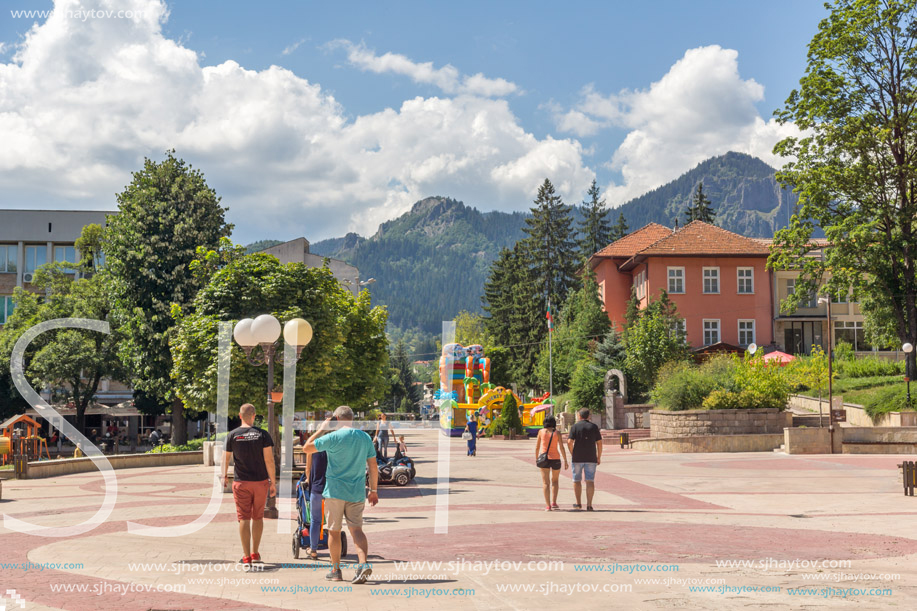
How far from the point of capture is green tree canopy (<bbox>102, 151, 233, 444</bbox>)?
35.0 meters

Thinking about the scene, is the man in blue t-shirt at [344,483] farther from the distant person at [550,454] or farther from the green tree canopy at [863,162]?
the green tree canopy at [863,162]

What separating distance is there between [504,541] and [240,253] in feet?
42.7

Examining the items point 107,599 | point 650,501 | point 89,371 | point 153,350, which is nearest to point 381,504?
point 650,501

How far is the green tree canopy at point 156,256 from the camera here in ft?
115

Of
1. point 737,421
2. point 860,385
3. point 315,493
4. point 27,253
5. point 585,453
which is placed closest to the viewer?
point 315,493

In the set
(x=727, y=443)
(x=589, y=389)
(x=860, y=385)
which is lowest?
(x=727, y=443)

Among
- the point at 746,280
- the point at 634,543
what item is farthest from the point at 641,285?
the point at 634,543

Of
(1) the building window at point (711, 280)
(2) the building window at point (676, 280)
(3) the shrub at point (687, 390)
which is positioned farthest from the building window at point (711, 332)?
(3) the shrub at point (687, 390)

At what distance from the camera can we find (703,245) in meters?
53.2

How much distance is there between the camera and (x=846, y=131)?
33844 mm

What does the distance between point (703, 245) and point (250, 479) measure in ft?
158

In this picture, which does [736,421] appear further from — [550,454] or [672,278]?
[672,278]

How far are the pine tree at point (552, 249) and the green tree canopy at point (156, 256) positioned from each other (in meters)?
41.8

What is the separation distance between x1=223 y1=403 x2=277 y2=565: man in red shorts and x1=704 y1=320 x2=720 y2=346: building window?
47122mm
